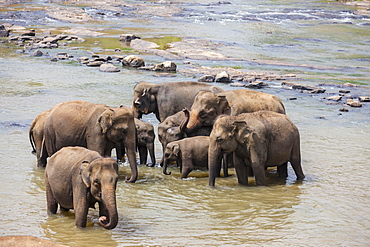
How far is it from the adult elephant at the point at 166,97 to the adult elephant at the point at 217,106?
1091mm

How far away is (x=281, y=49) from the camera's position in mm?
32625

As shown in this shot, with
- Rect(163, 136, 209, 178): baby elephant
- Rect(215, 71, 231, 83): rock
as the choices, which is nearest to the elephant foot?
Rect(163, 136, 209, 178): baby elephant

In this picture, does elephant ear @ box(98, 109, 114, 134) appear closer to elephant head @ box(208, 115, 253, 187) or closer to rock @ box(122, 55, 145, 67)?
elephant head @ box(208, 115, 253, 187)

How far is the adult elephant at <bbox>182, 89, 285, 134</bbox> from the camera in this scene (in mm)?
11688

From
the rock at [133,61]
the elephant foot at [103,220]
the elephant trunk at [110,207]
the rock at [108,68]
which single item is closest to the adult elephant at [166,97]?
the elephant foot at [103,220]

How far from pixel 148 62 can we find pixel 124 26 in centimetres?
1682

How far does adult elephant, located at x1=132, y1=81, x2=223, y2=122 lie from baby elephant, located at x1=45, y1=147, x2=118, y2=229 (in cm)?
506

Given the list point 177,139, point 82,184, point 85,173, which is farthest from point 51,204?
point 177,139

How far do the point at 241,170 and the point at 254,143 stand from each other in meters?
0.63

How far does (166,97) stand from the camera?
43.8ft

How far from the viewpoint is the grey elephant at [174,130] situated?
39.0 ft

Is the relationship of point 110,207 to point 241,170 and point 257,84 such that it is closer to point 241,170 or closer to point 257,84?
point 241,170

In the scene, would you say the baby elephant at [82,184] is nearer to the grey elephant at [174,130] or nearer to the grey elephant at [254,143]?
the grey elephant at [254,143]

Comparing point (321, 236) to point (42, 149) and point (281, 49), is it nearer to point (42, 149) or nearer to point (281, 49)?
point (42, 149)
